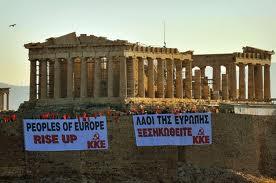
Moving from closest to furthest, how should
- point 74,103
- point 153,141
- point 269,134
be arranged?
1. point 153,141
2. point 269,134
3. point 74,103

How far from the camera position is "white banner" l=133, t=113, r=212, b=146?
186 ft

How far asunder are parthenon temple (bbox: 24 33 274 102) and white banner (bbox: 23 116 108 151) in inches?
826

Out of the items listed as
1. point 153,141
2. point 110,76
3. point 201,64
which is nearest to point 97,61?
point 110,76

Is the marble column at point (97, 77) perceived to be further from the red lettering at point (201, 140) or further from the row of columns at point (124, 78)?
the red lettering at point (201, 140)

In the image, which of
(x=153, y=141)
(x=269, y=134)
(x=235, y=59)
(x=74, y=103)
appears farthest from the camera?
(x=235, y=59)

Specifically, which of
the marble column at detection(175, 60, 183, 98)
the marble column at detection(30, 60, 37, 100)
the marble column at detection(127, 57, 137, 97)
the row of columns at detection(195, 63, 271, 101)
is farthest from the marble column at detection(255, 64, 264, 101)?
the marble column at detection(30, 60, 37, 100)

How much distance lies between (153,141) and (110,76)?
873 inches

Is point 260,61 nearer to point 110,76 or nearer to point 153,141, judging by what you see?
point 110,76

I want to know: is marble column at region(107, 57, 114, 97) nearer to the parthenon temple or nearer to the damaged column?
the parthenon temple

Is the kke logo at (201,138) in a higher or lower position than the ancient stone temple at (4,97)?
lower

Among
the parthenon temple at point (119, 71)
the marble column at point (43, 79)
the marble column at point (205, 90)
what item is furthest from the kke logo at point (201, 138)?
the marble column at point (205, 90)

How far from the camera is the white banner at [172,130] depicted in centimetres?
5666

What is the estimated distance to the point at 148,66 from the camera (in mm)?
80938

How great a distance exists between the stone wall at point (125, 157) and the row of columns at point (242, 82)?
97.6ft
